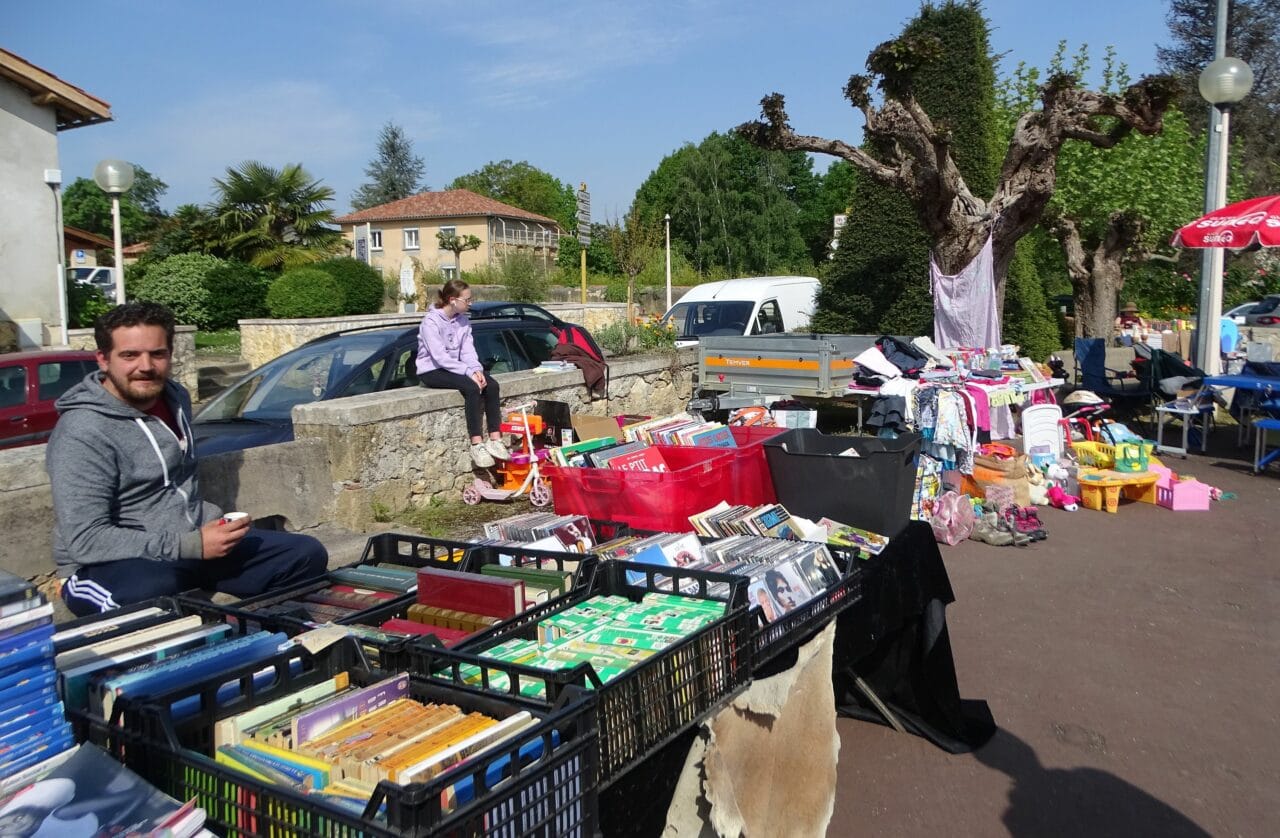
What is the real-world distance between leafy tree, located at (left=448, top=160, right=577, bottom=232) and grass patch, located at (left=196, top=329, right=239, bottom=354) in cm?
4731

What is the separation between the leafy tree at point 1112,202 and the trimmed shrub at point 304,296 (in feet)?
58.7

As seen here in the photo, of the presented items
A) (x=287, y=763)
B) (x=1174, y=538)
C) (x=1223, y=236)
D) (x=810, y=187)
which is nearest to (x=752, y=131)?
(x=1223, y=236)

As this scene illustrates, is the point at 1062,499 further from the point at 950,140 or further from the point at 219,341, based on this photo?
the point at 219,341

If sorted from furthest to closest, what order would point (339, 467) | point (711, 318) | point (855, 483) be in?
point (711, 318), point (339, 467), point (855, 483)

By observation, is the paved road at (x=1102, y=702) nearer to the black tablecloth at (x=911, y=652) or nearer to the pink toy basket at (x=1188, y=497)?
the black tablecloth at (x=911, y=652)

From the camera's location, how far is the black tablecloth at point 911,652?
364cm

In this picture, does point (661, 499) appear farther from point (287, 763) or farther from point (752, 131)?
point (752, 131)

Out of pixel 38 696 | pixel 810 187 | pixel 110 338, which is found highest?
pixel 810 187

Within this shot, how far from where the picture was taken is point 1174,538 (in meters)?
7.44

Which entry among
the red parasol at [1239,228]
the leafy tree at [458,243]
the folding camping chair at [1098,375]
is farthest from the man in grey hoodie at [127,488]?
the leafy tree at [458,243]

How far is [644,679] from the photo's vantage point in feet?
7.48

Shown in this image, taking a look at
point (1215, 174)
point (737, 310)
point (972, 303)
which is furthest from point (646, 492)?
point (737, 310)

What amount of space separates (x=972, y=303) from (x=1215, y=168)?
3339 mm

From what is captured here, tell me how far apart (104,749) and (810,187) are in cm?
6854
